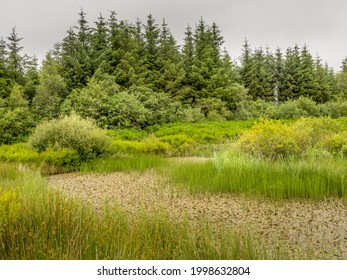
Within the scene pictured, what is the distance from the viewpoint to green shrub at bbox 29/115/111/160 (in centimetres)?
997

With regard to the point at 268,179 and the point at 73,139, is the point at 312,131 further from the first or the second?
the point at 73,139

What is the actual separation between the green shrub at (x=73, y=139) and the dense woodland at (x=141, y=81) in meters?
5.14

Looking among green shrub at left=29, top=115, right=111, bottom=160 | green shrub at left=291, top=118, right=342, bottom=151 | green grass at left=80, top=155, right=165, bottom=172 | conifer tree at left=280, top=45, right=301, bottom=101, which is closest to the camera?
green grass at left=80, top=155, right=165, bottom=172

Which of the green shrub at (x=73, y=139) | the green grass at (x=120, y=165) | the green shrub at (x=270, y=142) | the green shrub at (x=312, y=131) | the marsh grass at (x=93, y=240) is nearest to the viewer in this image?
the marsh grass at (x=93, y=240)

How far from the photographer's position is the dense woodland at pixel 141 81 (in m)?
18.7

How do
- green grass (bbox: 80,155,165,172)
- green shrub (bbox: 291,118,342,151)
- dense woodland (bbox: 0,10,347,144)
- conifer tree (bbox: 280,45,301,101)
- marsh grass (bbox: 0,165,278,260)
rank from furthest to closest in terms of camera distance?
conifer tree (bbox: 280,45,301,101) < dense woodland (bbox: 0,10,347,144) < green shrub (bbox: 291,118,342,151) < green grass (bbox: 80,155,165,172) < marsh grass (bbox: 0,165,278,260)

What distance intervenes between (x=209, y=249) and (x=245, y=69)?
123ft

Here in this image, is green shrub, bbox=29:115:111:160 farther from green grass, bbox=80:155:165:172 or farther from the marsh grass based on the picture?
the marsh grass

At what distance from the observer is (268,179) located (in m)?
6.04

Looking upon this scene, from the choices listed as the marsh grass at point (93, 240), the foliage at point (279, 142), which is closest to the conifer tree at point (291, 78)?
the foliage at point (279, 142)

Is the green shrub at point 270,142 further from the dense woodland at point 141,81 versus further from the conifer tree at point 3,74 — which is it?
the conifer tree at point 3,74

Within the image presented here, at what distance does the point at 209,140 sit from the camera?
55.6 feet

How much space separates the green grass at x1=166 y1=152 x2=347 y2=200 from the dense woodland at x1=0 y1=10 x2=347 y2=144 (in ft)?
33.9

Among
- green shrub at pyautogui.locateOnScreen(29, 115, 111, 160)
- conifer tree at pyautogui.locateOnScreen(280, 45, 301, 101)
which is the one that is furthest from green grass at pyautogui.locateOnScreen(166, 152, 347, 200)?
conifer tree at pyautogui.locateOnScreen(280, 45, 301, 101)
